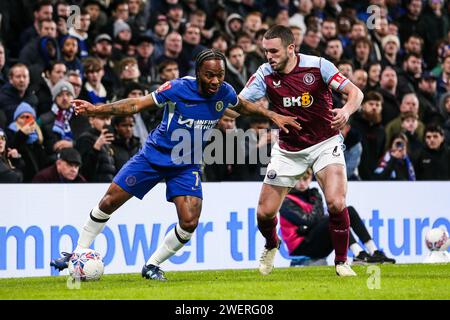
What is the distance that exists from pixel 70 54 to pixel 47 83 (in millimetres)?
745

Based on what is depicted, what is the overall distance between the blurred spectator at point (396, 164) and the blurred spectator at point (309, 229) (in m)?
2.45

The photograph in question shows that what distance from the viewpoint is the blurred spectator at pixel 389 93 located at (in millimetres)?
18516

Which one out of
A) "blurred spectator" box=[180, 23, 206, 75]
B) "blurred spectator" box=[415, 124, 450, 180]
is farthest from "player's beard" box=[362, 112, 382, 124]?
"blurred spectator" box=[180, 23, 206, 75]

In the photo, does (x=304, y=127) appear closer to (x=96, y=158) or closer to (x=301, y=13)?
(x=96, y=158)

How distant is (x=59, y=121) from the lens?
15.2 m

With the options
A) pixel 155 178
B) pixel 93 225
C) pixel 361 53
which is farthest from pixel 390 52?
pixel 93 225

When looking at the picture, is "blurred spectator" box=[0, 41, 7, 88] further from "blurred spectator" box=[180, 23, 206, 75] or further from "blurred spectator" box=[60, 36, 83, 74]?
"blurred spectator" box=[180, 23, 206, 75]

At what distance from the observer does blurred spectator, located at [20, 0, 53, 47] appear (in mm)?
16547

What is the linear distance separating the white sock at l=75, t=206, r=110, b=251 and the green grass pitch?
1.58 ft

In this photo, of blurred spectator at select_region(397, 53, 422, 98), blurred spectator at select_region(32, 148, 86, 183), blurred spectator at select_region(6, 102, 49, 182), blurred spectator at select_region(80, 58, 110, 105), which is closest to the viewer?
blurred spectator at select_region(32, 148, 86, 183)

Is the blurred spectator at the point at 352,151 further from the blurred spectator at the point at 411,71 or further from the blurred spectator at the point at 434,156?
the blurred spectator at the point at 411,71

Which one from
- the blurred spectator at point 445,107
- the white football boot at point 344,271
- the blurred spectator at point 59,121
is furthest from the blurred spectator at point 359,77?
the white football boot at point 344,271
